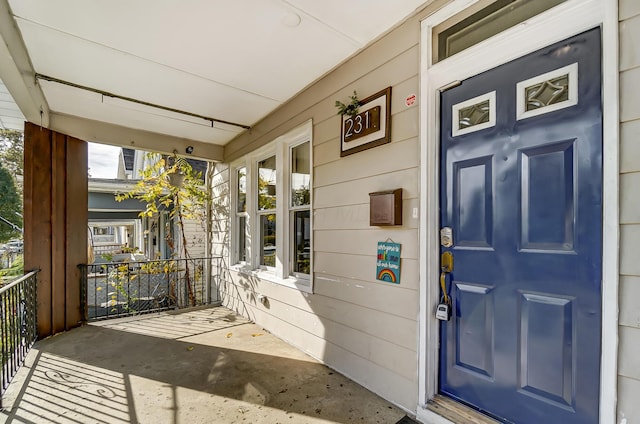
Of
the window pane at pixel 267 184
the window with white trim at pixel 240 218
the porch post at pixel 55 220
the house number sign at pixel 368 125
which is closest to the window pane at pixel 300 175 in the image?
the window pane at pixel 267 184

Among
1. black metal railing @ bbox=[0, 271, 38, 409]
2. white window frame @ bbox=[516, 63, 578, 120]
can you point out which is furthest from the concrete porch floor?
white window frame @ bbox=[516, 63, 578, 120]

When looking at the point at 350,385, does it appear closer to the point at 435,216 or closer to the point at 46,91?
the point at 435,216

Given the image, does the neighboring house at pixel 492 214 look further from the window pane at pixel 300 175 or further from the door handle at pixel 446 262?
the window pane at pixel 300 175

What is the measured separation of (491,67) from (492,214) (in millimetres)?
826

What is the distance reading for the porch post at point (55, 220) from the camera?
334 centimetres

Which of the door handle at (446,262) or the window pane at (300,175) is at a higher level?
the window pane at (300,175)

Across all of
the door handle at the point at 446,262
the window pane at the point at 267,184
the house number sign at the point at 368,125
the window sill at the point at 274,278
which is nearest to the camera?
the door handle at the point at 446,262

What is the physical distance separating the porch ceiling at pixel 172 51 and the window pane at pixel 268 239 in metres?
1.34

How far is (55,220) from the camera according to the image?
3.48m

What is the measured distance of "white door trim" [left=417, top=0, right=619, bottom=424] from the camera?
123 cm

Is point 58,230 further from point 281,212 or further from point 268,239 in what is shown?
point 281,212

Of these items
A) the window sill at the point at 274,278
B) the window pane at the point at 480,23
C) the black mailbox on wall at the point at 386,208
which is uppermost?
the window pane at the point at 480,23

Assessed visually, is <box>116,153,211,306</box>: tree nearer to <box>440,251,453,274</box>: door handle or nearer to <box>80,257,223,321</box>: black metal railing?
<box>80,257,223,321</box>: black metal railing

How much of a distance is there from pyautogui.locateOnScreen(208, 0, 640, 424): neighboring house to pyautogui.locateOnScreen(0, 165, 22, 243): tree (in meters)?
7.71
